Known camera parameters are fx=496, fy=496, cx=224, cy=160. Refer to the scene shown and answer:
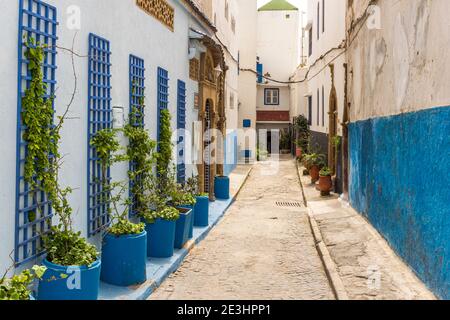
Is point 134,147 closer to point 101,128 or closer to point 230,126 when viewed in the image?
point 101,128

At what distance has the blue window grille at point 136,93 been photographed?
23.1 feet

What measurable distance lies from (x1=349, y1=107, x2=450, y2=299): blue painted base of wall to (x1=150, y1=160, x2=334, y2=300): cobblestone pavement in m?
1.24

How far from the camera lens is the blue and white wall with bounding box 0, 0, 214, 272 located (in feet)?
13.4

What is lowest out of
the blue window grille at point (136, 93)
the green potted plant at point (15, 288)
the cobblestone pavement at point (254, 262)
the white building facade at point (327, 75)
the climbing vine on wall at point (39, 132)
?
the cobblestone pavement at point (254, 262)

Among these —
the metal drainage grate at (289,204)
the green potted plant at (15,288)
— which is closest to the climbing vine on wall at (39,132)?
the green potted plant at (15,288)

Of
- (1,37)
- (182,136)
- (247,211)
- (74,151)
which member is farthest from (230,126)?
(1,37)

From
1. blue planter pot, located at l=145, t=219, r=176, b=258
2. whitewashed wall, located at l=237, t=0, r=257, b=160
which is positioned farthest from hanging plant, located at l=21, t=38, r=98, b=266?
whitewashed wall, located at l=237, t=0, r=257, b=160

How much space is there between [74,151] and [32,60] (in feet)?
4.46

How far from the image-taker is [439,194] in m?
5.25

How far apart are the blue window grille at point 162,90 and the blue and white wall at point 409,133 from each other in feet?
12.4

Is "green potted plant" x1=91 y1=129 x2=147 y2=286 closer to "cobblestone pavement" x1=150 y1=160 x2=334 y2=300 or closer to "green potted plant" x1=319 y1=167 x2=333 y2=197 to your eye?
"cobblestone pavement" x1=150 y1=160 x2=334 y2=300

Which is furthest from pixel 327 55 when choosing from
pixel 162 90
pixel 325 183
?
pixel 162 90

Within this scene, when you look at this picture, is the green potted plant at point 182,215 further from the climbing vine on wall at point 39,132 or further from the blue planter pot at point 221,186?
the blue planter pot at point 221,186

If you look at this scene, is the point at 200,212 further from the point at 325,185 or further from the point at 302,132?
the point at 302,132
